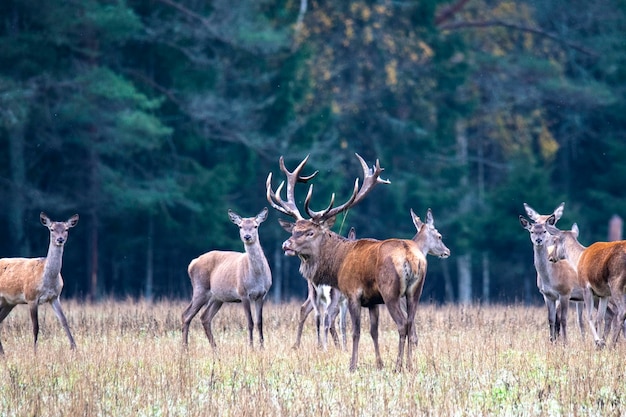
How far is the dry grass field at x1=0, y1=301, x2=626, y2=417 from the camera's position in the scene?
26.7ft

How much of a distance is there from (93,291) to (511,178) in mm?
11231

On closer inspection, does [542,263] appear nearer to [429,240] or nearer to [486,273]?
[429,240]

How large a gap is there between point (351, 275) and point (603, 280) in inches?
109

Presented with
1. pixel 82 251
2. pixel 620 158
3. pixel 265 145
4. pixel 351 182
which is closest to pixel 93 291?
pixel 82 251

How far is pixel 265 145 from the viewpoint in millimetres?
28766

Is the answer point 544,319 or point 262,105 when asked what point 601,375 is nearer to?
point 544,319

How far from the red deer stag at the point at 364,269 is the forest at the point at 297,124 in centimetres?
1215

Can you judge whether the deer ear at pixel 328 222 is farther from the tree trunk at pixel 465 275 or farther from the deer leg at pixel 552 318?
the tree trunk at pixel 465 275

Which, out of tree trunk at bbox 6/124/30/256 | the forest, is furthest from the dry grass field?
tree trunk at bbox 6/124/30/256

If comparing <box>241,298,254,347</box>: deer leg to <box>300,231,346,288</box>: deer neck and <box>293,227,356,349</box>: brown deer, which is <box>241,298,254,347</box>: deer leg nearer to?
<box>293,227,356,349</box>: brown deer

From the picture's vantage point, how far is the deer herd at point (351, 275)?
10.0 m

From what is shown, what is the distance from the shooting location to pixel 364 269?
10.2 m

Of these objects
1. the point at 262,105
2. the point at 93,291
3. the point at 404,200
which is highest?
the point at 262,105

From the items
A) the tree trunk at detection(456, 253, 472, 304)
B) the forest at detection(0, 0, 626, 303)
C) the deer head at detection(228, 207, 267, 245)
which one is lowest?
the tree trunk at detection(456, 253, 472, 304)
